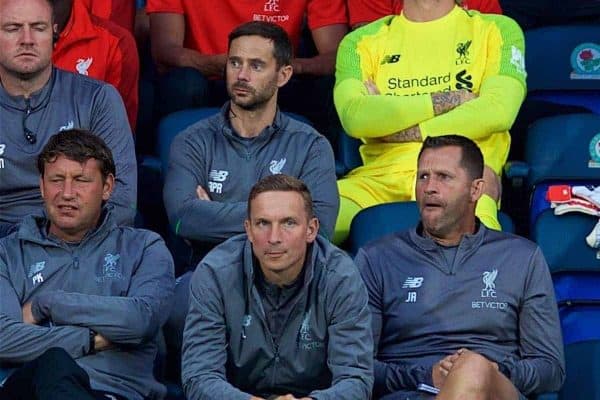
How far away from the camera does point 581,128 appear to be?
648 centimetres

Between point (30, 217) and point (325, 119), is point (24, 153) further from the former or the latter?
point (325, 119)

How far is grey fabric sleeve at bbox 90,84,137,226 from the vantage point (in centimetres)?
578

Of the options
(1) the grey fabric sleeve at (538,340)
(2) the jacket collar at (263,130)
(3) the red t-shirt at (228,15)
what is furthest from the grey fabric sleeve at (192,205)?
(3) the red t-shirt at (228,15)

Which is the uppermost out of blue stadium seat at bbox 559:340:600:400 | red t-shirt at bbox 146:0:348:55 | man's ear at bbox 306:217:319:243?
red t-shirt at bbox 146:0:348:55

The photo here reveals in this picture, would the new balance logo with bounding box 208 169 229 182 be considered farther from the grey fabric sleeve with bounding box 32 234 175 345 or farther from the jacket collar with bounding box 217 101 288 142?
the grey fabric sleeve with bounding box 32 234 175 345

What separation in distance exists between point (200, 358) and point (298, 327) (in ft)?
1.10

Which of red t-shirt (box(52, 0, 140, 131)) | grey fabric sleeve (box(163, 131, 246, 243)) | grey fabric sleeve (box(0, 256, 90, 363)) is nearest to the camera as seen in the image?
grey fabric sleeve (box(0, 256, 90, 363))

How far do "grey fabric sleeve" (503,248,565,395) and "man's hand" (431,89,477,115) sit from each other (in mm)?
1062

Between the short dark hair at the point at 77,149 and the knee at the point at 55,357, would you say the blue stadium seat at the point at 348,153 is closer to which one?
the short dark hair at the point at 77,149

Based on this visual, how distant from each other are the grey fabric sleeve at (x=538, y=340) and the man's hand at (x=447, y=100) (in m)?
1.06

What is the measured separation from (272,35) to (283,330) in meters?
1.58

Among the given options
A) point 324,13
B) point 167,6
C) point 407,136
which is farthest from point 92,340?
point 324,13

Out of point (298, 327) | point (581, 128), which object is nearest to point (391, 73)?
point (581, 128)

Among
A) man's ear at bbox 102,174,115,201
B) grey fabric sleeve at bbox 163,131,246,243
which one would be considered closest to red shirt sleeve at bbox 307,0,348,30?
grey fabric sleeve at bbox 163,131,246,243
